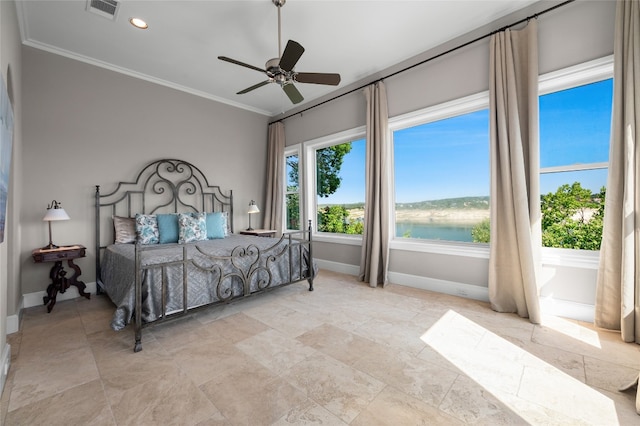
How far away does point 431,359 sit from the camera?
1934 mm

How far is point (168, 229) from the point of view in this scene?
12.0 feet

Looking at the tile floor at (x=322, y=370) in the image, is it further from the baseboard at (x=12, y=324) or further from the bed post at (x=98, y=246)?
the bed post at (x=98, y=246)

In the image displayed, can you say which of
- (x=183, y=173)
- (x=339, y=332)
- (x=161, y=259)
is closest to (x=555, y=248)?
(x=339, y=332)

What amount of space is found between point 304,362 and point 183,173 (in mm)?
3643

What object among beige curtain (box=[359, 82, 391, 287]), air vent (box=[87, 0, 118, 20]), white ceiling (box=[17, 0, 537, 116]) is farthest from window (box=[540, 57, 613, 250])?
air vent (box=[87, 0, 118, 20])

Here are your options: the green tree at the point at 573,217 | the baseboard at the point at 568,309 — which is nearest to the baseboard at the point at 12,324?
the baseboard at the point at 568,309

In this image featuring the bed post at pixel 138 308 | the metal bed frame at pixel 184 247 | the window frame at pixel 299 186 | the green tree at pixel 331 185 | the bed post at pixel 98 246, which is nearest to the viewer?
the bed post at pixel 138 308

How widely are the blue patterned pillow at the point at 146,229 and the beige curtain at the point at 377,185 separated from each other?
285cm

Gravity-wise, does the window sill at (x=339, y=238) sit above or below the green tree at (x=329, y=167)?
below

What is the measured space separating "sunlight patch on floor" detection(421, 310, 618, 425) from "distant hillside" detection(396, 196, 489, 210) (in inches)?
54.4

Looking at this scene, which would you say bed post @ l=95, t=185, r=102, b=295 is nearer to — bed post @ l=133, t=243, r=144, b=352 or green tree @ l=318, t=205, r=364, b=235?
bed post @ l=133, t=243, r=144, b=352

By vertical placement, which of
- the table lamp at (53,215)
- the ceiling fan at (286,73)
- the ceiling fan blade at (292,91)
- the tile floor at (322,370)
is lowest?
the tile floor at (322,370)

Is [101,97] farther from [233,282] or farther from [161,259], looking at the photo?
[233,282]

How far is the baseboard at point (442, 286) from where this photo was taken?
309 centimetres
